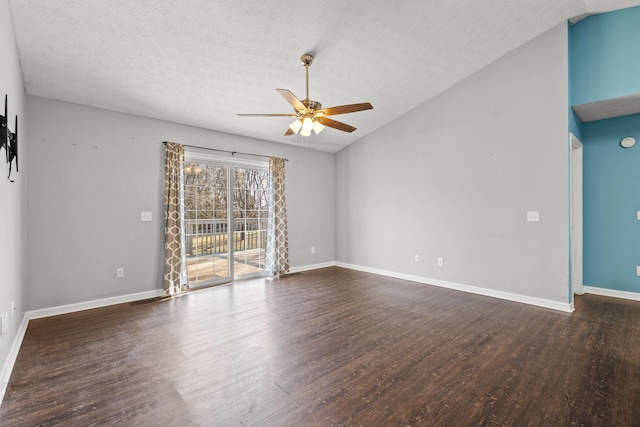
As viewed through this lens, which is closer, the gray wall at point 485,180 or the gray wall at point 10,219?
the gray wall at point 10,219

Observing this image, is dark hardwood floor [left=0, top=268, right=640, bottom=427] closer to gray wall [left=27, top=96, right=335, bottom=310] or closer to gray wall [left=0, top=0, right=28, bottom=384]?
gray wall [left=0, top=0, right=28, bottom=384]

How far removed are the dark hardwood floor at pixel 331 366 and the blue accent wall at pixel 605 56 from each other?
2.73 meters

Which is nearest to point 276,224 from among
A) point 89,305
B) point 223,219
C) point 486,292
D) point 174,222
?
point 223,219

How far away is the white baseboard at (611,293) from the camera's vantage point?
13.1 feet

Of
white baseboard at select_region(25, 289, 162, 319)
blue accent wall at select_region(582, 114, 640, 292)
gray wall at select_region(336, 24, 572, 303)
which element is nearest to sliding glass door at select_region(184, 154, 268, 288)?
white baseboard at select_region(25, 289, 162, 319)

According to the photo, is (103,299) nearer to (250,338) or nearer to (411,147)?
(250,338)

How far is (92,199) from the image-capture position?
383 centimetres

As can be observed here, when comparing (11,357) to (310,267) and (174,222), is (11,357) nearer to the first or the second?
(174,222)

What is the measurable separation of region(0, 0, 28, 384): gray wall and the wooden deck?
6.62ft

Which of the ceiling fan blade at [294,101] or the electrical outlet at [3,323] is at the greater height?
the ceiling fan blade at [294,101]

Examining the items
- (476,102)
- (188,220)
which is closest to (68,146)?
(188,220)

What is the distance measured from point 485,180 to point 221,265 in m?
4.53

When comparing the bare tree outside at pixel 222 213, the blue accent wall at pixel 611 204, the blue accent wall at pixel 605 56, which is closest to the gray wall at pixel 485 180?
the blue accent wall at pixel 605 56

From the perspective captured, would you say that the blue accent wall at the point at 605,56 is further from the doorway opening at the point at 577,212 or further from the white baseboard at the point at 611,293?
the white baseboard at the point at 611,293
